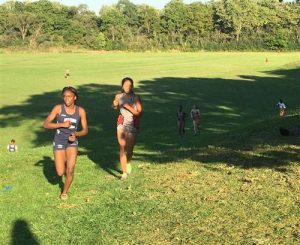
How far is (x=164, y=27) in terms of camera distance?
112m

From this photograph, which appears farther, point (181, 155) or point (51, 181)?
point (181, 155)

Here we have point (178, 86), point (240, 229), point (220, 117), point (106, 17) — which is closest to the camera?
point (240, 229)

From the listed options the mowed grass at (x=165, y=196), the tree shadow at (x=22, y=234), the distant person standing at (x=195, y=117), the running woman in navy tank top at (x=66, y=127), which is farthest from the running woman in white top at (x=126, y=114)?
the distant person standing at (x=195, y=117)

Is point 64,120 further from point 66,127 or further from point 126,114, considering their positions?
point 126,114

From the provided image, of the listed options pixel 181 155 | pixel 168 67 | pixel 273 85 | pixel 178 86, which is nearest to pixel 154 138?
pixel 181 155

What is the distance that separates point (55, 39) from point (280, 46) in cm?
4684

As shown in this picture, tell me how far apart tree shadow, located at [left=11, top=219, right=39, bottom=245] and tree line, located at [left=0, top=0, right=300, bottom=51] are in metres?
92.4

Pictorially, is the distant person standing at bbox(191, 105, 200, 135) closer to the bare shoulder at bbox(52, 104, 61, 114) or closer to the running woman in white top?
the running woman in white top

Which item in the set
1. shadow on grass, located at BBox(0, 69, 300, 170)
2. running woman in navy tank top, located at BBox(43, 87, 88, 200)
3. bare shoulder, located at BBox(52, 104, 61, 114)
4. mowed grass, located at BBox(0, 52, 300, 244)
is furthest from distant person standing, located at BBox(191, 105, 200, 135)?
bare shoulder, located at BBox(52, 104, 61, 114)

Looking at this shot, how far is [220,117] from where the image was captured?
25.8 metres

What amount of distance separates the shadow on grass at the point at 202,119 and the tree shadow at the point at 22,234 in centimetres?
322

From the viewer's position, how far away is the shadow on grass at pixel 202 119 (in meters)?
11.3

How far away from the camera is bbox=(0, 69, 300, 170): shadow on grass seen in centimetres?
1133

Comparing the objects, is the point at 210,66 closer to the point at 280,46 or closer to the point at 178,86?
the point at 178,86
